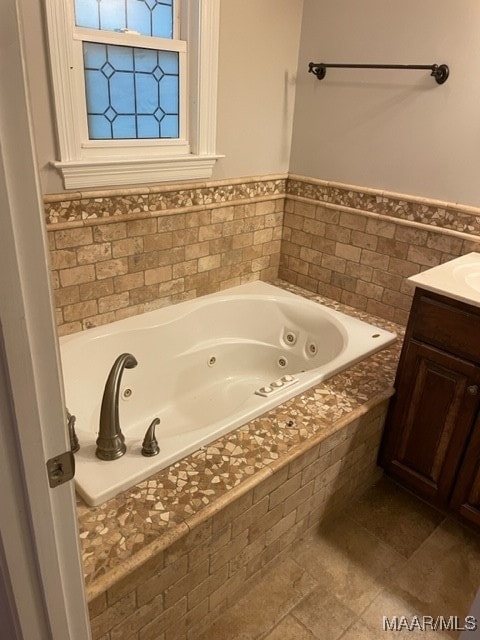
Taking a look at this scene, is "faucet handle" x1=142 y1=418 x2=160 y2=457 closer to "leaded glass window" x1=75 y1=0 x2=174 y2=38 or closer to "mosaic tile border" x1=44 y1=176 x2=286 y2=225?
"mosaic tile border" x1=44 y1=176 x2=286 y2=225

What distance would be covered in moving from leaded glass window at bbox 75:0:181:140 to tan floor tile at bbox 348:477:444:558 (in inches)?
72.7

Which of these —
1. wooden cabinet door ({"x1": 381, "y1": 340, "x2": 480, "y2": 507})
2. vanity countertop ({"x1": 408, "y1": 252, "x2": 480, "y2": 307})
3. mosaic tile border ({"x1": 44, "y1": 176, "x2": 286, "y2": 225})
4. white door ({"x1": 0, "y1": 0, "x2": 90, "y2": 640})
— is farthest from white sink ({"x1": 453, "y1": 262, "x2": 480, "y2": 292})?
white door ({"x1": 0, "y1": 0, "x2": 90, "y2": 640})

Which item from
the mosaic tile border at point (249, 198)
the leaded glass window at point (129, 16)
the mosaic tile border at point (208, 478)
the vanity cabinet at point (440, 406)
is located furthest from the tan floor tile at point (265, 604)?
the leaded glass window at point (129, 16)

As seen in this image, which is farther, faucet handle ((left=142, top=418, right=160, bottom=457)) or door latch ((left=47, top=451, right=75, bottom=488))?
faucet handle ((left=142, top=418, right=160, bottom=457))

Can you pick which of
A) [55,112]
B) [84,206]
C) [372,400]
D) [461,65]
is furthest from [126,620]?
[461,65]

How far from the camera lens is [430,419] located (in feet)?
6.06

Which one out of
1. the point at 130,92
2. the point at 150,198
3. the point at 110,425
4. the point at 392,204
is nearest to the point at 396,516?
the point at 110,425

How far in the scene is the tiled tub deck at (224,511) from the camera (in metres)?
1.25

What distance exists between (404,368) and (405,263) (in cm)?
71

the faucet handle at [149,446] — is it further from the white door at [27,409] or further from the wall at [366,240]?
the wall at [366,240]

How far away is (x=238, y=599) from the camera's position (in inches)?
65.2

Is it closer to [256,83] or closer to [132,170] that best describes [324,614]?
[132,170]

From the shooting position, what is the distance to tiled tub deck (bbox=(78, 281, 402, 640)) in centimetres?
125

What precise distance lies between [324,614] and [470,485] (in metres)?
0.69
